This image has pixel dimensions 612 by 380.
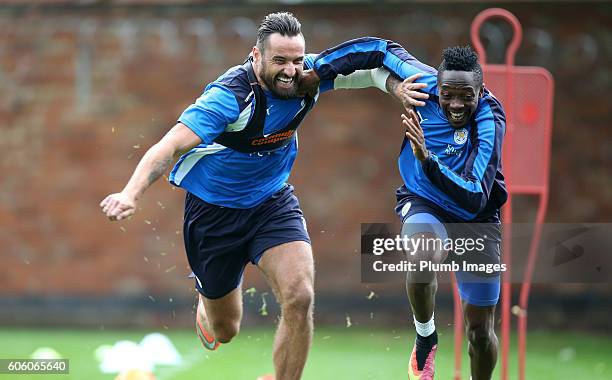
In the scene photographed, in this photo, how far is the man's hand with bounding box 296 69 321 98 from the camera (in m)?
6.94

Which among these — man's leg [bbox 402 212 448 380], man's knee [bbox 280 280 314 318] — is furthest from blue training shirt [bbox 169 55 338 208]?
man's leg [bbox 402 212 448 380]

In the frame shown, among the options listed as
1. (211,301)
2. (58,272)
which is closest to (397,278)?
(211,301)

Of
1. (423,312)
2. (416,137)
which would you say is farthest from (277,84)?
(423,312)

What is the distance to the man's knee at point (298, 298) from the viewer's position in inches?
267

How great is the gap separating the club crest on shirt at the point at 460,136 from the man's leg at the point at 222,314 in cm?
197

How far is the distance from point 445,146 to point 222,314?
2128 mm

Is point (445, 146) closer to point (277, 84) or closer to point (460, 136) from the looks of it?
point (460, 136)

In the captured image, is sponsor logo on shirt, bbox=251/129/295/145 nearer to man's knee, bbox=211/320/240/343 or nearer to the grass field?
man's knee, bbox=211/320/240/343

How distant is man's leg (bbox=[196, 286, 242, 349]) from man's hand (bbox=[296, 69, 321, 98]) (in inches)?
62.1

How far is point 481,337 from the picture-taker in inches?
276

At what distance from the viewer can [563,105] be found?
13039mm

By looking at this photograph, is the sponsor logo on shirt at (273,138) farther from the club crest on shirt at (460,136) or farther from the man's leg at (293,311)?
the club crest on shirt at (460,136)

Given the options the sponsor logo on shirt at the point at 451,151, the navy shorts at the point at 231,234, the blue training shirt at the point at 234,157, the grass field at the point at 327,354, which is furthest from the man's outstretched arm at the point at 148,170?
the grass field at the point at 327,354

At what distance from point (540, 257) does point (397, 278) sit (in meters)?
1.75
